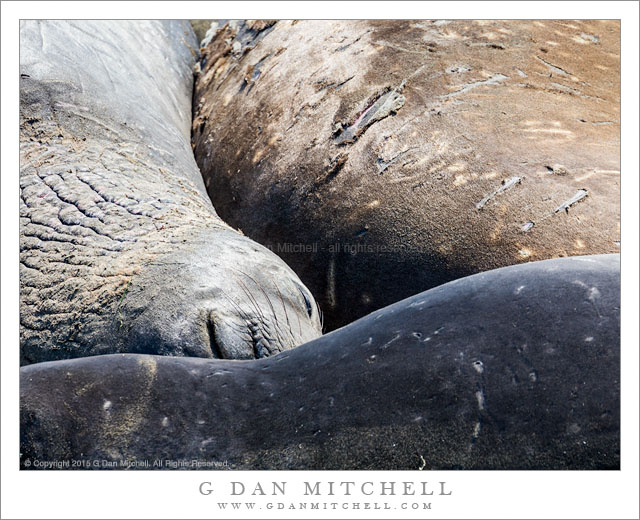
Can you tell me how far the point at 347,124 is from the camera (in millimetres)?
2254

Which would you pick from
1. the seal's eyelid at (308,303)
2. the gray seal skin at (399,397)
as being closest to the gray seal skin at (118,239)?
the seal's eyelid at (308,303)

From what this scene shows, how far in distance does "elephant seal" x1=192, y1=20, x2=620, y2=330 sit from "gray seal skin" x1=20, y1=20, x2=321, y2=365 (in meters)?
0.24

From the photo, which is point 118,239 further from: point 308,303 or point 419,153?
point 419,153

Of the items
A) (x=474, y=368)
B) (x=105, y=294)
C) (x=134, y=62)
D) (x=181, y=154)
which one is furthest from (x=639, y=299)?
(x=134, y=62)

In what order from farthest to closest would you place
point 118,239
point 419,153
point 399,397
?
point 419,153
point 118,239
point 399,397

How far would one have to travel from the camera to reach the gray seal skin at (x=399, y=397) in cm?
121

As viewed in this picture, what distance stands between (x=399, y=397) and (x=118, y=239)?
893 millimetres

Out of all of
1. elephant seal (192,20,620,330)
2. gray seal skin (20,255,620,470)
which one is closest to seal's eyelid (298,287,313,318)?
elephant seal (192,20,620,330)

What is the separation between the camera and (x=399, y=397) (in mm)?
1284

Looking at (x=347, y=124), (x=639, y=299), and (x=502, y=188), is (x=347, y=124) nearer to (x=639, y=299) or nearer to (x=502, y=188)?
(x=502, y=188)

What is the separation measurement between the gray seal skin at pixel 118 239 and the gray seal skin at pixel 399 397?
211 millimetres

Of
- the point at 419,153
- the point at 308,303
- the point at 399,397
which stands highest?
the point at 419,153

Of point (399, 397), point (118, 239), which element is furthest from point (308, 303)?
point (399, 397)

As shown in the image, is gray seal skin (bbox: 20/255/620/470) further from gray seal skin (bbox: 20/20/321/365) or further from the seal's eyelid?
the seal's eyelid
